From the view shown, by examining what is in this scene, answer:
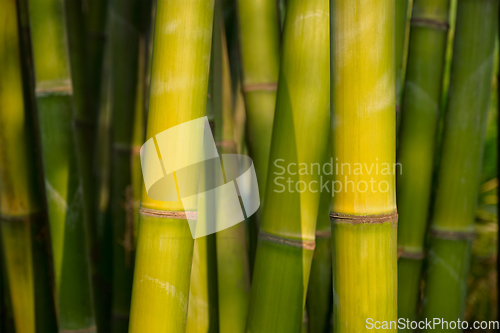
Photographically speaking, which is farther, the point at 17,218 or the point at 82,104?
the point at 82,104

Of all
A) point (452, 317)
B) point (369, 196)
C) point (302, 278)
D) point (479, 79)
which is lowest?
point (452, 317)

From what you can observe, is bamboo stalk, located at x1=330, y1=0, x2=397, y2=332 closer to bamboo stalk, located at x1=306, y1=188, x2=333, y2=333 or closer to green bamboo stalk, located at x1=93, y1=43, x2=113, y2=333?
bamboo stalk, located at x1=306, y1=188, x2=333, y2=333

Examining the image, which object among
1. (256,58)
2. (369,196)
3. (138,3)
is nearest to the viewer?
(369,196)

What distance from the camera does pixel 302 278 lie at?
1.48 feet

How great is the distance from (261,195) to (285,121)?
147mm

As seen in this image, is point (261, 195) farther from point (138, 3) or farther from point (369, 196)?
point (138, 3)

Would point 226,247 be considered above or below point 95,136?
below

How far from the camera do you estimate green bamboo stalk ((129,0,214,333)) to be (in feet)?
1.22

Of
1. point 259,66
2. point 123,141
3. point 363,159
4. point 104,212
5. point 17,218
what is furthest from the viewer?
point 104,212

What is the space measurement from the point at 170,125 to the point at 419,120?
393 mm

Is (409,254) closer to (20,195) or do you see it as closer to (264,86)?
(264,86)

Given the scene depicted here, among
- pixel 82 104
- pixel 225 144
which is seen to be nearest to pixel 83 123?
pixel 82 104

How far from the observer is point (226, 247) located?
0.52m

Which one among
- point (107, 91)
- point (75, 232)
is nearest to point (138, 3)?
point (107, 91)
